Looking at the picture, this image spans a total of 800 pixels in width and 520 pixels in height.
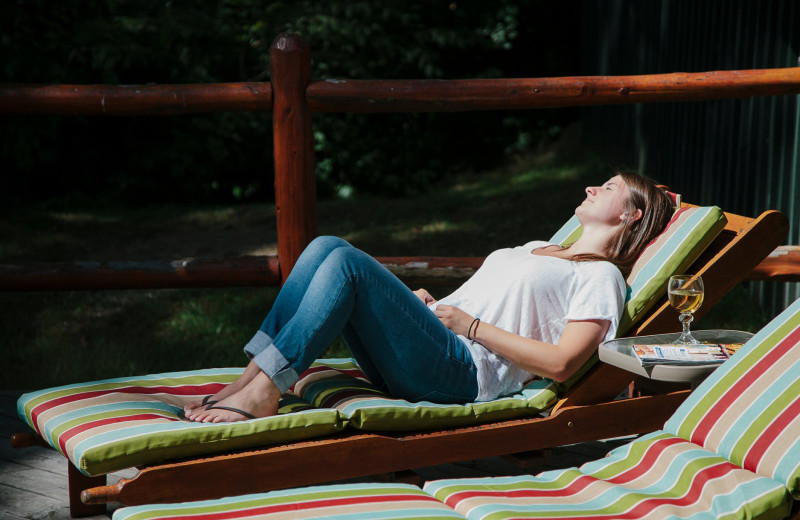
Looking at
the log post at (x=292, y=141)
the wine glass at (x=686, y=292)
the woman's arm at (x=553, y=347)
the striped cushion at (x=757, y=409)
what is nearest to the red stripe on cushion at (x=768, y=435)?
the striped cushion at (x=757, y=409)

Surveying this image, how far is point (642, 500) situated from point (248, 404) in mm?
1185

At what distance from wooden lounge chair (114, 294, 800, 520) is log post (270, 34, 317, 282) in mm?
1806

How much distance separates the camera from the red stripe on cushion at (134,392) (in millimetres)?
2738

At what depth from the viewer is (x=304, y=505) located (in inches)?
78.7

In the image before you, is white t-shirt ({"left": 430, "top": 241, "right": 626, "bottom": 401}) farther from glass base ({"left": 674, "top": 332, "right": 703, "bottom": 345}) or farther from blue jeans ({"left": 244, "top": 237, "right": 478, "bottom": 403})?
glass base ({"left": 674, "top": 332, "right": 703, "bottom": 345})

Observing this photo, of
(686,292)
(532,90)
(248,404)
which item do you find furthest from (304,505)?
(532,90)

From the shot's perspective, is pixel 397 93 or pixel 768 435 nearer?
pixel 768 435

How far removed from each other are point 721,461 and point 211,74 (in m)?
8.95

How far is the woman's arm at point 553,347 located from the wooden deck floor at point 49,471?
0.32 metres

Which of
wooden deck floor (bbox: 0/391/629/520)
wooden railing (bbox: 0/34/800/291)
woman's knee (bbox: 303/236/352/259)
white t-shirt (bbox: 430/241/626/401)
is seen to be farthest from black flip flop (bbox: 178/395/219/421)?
wooden railing (bbox: 0/34/800/291)

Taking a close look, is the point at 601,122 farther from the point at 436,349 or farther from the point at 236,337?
the point at 436,349

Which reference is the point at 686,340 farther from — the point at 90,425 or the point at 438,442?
the point at 90,425

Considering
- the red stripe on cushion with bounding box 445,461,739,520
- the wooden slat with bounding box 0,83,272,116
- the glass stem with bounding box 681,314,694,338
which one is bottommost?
the red stripe on cushion with bounding box 445,461,739,520

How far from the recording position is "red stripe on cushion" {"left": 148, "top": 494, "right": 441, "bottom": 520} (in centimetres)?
193
